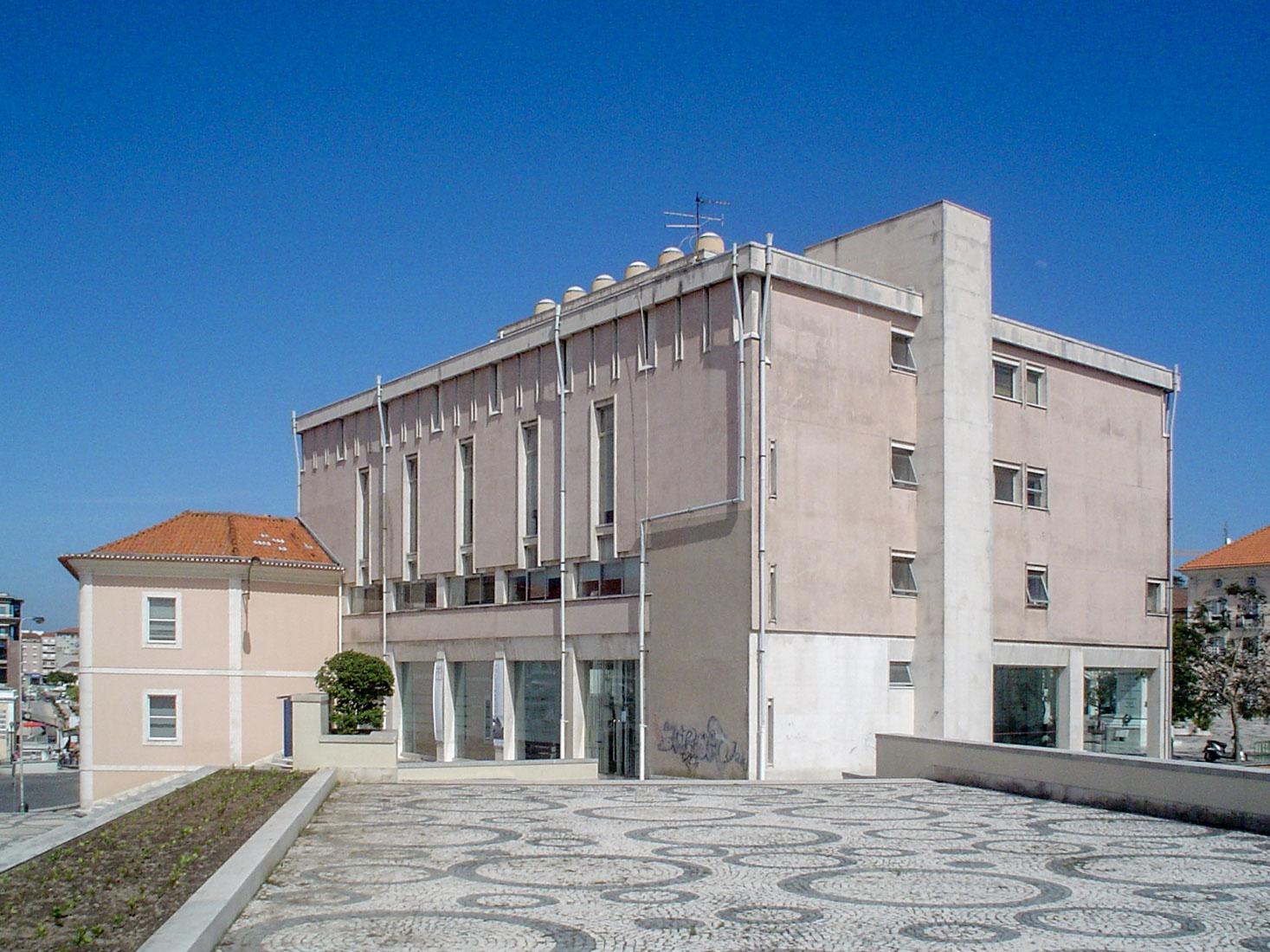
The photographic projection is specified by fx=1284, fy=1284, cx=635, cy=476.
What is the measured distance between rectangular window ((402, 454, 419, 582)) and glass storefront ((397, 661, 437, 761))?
2.89 metres

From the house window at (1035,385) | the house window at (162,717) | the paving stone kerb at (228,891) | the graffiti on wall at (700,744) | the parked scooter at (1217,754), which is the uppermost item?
the house window at (1035,385)

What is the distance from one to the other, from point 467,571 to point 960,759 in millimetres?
19227

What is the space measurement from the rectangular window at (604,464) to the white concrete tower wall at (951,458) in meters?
7.66

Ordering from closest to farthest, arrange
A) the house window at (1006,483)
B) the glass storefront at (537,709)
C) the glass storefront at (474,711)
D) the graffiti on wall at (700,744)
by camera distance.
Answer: the graffiti on wall at (700,744) → the house window at (1006,483) → the glass storefront at (537,709) → the glass storefront at (474,711)

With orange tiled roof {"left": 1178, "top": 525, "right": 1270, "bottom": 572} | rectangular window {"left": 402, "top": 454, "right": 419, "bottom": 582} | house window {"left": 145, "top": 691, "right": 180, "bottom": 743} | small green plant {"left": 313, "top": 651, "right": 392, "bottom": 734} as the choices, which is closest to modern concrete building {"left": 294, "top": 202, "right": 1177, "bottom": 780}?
rectangular window {"left": 402, "top": 454, "right": 419, "bottom": 582}

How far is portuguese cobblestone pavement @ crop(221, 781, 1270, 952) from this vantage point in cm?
926

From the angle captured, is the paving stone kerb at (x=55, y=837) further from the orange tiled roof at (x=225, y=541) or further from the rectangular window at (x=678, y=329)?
the orange tiled roof at (x=225, y=541)

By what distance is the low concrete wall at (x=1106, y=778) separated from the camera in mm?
15773

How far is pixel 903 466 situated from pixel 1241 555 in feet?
230

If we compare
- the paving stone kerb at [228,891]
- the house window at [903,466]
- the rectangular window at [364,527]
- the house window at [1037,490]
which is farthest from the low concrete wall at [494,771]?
the rectangular window at [364,527]

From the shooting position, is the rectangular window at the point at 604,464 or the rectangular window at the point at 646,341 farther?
the rectangular window at the point at 604,464

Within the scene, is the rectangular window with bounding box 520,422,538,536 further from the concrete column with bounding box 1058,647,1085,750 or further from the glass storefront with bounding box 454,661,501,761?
the concrete column with bounding box 1058,647,1085,750

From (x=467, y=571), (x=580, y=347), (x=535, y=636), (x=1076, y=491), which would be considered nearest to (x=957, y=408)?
(x=1076, y=491)

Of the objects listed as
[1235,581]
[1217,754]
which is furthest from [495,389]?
[1235,581]
